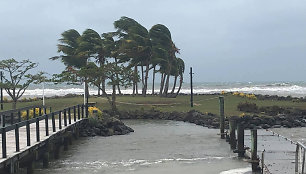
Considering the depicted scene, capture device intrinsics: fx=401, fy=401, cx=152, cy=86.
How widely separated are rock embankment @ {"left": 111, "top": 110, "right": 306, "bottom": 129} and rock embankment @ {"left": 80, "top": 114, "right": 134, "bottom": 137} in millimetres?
6486

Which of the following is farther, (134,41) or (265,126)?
(134,41)

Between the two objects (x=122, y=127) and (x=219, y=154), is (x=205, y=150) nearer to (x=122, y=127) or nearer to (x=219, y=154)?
(x=219, y=154)

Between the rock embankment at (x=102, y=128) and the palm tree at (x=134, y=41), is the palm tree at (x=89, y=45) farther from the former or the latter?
the rock embankment at (x=102, y=128)

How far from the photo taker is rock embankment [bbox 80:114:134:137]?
2494 centimetres

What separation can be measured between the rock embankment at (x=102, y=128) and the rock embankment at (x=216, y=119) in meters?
6.49

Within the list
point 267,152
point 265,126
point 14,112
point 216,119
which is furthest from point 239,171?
point 216,119

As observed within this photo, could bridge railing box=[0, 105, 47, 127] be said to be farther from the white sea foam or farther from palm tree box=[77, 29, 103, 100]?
palm tree box=[77, 29, 103, 100]

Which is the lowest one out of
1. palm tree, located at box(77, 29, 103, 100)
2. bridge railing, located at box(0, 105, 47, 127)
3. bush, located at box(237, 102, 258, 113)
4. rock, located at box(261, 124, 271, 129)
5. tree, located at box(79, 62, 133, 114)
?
rock, located at box(261, 124, 271, 129)

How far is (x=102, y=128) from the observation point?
83.9ft

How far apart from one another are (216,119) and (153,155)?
12.0m

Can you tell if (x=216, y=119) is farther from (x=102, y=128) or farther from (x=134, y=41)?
(x=134, y=41)

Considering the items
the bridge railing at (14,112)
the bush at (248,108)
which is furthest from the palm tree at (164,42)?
the bridge railing at (14,112)

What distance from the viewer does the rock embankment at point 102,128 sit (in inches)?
982

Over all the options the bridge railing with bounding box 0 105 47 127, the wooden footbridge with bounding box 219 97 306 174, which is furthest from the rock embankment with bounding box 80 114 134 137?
the wooden footbridge with bounding box 219 97 306 174
